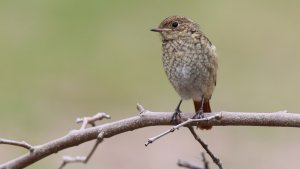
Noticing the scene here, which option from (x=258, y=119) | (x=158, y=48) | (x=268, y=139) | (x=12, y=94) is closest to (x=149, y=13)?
(x=158, y=48)

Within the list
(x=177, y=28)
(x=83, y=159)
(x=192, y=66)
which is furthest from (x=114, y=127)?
(x=177, y=28)

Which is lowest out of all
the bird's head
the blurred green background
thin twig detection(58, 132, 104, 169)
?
the blurred green background

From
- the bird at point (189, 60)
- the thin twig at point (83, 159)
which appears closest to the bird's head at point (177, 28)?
the bird at point (189, 60)

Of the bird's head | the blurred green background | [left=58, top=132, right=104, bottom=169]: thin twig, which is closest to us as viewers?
[left=58, top=132, right=104, bottom=169]: thin twig

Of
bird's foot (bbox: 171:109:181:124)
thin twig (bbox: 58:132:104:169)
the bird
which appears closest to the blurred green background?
the bird

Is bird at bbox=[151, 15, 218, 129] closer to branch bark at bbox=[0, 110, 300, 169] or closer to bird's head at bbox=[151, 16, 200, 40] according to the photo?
bird's head at bbox=[151, 16, 200, 40]
